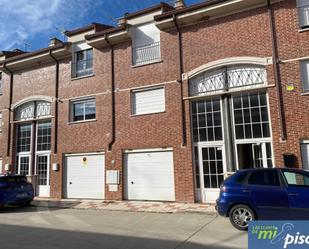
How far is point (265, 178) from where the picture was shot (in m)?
8.09

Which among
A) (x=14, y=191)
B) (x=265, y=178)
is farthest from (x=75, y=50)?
(x=265, y=178)

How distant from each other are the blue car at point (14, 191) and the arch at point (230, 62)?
8525mm

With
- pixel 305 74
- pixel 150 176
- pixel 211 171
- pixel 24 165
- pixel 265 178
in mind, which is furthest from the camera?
pixel 24 165

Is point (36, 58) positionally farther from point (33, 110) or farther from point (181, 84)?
point (181, 84)

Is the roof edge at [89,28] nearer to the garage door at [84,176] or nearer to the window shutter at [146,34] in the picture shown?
the window shutter at [146,34]

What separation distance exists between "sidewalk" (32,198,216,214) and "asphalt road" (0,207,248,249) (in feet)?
2.23

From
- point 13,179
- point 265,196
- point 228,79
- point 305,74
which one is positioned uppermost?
point 228,79

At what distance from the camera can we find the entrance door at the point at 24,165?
18337mm

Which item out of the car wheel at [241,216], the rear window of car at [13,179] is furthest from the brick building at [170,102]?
the car wheel at [241,216]

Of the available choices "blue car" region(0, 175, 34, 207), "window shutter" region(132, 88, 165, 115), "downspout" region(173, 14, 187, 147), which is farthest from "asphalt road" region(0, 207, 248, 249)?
"window shutter" region(132, 88, 165, 115)

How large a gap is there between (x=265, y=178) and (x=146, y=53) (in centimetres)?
920

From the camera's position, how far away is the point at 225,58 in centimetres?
1314

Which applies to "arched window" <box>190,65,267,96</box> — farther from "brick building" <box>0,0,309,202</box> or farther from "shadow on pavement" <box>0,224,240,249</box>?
"shadow on pavement" <box>0,224,240,249</box>

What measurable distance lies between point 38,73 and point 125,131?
7270 mm
